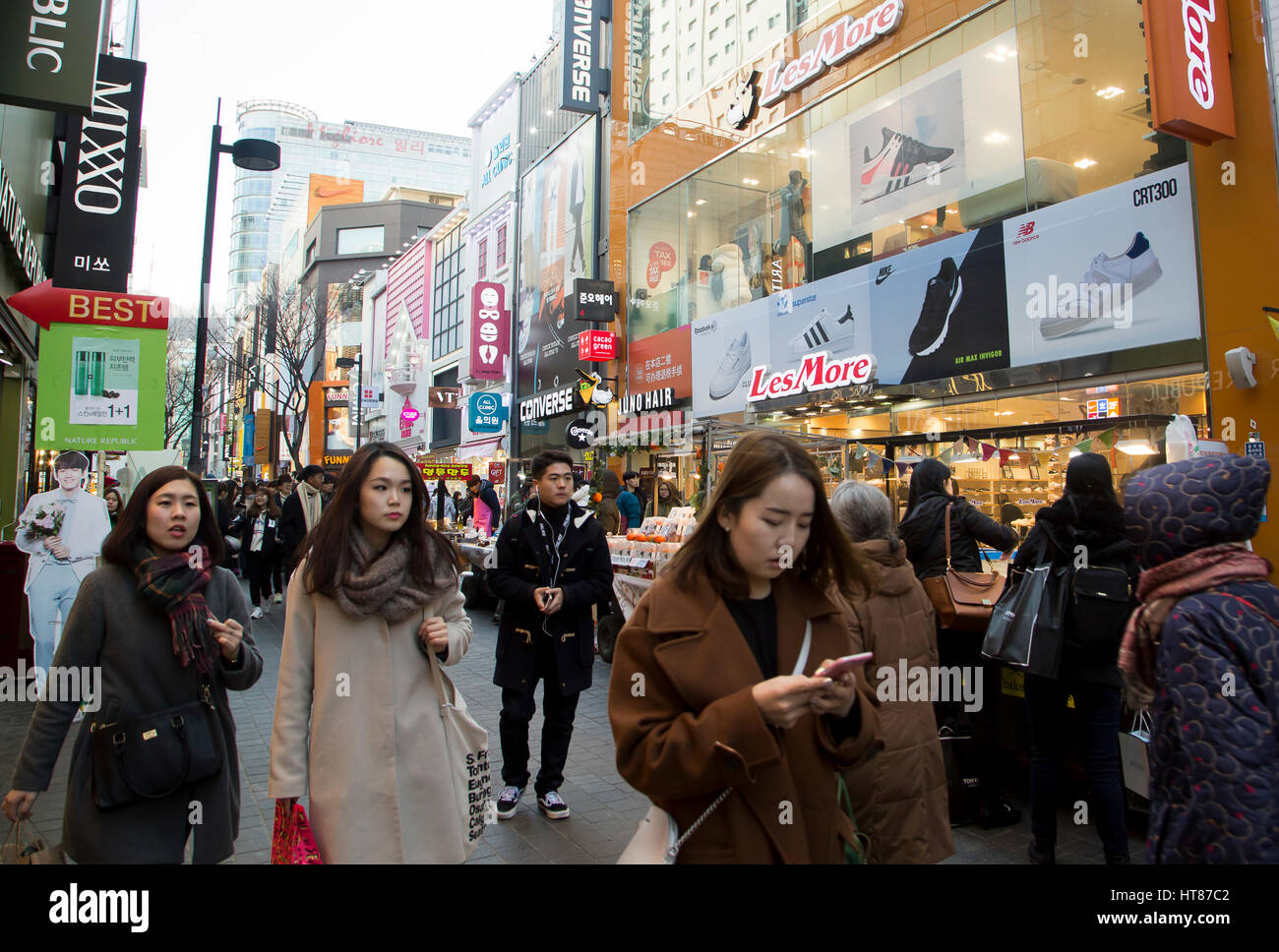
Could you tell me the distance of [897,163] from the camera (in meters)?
12.9

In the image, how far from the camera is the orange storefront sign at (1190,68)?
7.28 metres

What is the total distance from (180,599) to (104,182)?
383 inches

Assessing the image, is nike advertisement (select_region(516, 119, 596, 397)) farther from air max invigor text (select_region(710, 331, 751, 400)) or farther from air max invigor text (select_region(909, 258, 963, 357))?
air max invigor text (select_region(909, 258, 963, 357))

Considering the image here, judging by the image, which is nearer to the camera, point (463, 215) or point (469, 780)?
point (469, 780)

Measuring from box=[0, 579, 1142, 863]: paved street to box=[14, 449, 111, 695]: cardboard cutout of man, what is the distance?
822mm

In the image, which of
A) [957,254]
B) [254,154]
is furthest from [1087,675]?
[254,154]

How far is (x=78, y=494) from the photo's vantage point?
23.0 feet

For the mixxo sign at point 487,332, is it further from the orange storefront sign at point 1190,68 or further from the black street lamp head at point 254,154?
the orange storefront sign at point 1190,68

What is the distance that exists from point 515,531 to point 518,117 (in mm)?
30394

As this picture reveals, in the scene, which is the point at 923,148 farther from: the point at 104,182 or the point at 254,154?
the point at 104,182

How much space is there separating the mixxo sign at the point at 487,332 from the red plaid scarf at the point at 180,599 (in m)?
28.0

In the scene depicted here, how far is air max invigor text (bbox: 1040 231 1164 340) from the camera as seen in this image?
9.05 metres

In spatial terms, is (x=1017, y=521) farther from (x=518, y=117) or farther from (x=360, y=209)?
(x=360, y=209)
